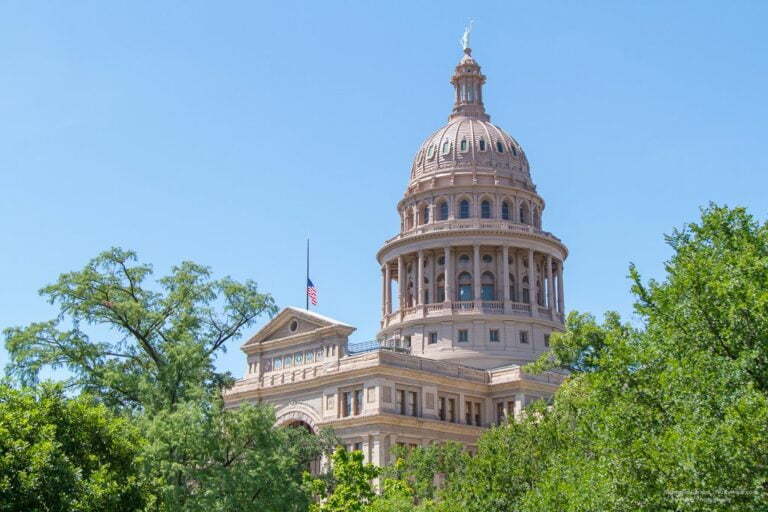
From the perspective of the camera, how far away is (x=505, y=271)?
300ft

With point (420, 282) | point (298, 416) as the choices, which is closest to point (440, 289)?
point (420, 282)

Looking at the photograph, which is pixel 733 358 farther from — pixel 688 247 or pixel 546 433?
pixel 546 433

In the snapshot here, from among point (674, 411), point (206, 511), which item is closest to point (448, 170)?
point (206, 511)

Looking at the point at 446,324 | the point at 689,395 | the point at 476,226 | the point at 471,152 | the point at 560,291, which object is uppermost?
the point at 471,152

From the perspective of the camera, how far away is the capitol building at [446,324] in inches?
2857

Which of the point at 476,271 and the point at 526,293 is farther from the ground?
the point at 476,271

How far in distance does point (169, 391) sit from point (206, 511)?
8712mm

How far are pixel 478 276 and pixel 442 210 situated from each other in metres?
9.25

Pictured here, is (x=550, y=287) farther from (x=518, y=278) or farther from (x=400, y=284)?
(x=400, y=284)

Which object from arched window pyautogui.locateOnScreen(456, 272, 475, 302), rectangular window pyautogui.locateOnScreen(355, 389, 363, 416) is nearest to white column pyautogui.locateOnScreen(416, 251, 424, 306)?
arched window pyautogui.locateOnScreen(456, 272, 475, 302)

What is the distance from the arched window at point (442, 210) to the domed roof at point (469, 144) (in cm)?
338

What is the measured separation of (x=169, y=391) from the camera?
151 ft

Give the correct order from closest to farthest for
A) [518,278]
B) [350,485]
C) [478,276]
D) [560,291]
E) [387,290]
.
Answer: [350,485] → [478,276] → [518,278] → [560,291] → [387,290]

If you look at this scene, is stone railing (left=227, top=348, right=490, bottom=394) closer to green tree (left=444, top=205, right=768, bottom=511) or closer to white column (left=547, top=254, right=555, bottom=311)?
white column (left=547, top=254, right=555, bottom=311)
